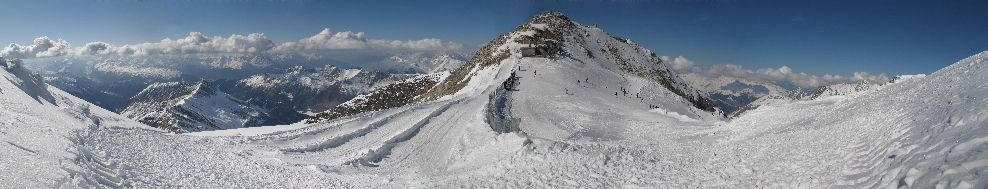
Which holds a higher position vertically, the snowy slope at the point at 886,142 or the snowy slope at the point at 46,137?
the snowy slope at the point at 886,142

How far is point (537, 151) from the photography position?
17266 millimetres

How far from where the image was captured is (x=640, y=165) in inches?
620

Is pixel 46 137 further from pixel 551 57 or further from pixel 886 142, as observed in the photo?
pixel 551 57

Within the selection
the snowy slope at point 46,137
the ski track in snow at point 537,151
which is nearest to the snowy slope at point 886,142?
the ski track in snow at point 537,151

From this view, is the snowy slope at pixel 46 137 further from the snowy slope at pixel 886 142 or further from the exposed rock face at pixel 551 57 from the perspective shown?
the exposed rock face at pixel 551 57

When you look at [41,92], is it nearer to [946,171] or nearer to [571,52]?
[946,171]

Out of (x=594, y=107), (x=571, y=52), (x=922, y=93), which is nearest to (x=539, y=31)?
(x=571, y=52)

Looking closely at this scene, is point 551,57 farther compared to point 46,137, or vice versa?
point 551,57

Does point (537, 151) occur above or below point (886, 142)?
below

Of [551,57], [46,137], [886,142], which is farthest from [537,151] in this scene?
Answer: [551,57]

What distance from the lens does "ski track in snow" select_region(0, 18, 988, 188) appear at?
10.9 m

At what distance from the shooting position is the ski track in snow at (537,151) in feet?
35.8

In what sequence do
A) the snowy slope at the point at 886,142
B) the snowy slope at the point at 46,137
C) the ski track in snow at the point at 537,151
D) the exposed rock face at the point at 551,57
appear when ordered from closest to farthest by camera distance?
1. the snowy slope at the point at 886,142
2. the ski track in snow at the point at 537,151
3. the snowy slope at the point at 46,137
4. the exposed rock face at the point at 551,57

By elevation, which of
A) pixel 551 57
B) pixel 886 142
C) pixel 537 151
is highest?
pixel 551 57
